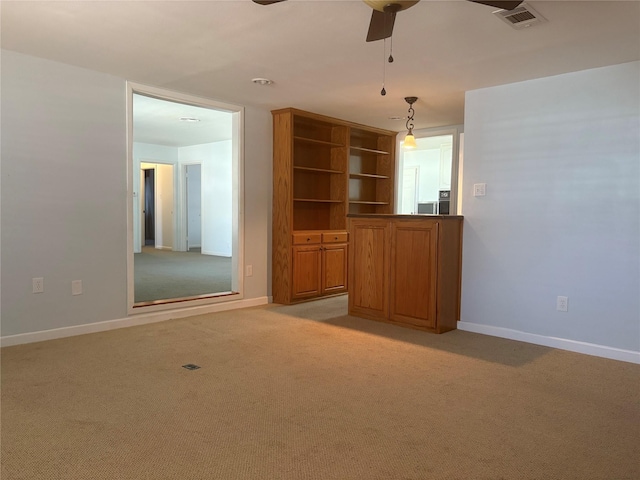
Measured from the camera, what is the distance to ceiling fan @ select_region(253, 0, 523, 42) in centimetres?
189

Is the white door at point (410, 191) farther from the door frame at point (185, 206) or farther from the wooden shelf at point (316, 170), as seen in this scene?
the door frame at point (185, 206)

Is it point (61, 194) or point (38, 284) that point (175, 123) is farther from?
point (38, 284)

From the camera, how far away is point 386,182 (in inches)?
268

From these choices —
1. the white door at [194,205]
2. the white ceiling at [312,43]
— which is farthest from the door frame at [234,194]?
the white door at [194,205]

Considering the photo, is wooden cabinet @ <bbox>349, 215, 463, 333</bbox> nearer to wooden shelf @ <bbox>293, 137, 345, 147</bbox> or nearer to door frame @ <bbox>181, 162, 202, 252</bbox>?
wooden shelf @ <bbox>293, 137, 345, 147</bbox>

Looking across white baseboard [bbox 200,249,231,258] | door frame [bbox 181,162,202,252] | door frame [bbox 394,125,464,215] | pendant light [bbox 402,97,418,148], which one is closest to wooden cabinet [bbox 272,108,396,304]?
door frame [bbox 394,125,464,215]

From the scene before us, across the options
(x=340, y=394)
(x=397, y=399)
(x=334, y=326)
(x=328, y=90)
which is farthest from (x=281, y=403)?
(x=328, y=90)

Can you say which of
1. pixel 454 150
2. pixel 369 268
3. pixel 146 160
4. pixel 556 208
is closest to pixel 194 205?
pixel 146 160

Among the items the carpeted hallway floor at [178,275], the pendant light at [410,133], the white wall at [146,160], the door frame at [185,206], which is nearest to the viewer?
the pendant light at [410,133]

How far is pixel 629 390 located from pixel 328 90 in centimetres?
337

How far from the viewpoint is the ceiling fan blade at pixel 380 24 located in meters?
2.21

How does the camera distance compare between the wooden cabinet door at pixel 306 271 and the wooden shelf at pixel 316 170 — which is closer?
the wooden cabinet door at pixel 306 271

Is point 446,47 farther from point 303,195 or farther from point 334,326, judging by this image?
point 303,195

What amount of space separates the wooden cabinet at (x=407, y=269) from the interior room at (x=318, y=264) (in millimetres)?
28
